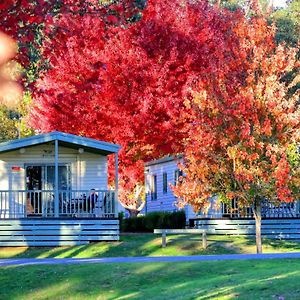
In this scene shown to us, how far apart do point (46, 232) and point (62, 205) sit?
61.9 inches

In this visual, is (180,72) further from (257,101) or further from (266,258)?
(266,258)

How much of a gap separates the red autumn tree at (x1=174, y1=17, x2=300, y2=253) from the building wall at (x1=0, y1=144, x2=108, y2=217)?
6.73 metres

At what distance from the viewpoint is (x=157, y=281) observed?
1714cm

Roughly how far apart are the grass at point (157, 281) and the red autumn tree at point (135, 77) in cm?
1219

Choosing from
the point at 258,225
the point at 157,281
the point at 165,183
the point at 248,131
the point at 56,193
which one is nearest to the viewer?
the point at 157,281

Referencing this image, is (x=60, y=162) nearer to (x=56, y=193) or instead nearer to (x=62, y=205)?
(x=62, y=205)

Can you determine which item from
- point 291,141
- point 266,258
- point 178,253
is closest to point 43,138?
point 178,253

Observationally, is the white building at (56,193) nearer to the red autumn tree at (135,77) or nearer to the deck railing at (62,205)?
the deck railing at (62,205)

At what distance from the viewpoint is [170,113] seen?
30578 millimetres

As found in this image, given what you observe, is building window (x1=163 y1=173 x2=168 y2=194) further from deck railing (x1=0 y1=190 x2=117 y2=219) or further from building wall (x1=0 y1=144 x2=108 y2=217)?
deck railing (x1=0 y1=190 x2=117 y2=219)

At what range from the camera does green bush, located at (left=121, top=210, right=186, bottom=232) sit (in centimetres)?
3528

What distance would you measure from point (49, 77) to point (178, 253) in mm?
10235

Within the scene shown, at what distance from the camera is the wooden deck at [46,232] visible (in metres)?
28.2

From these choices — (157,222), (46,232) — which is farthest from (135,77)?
(157,222)
